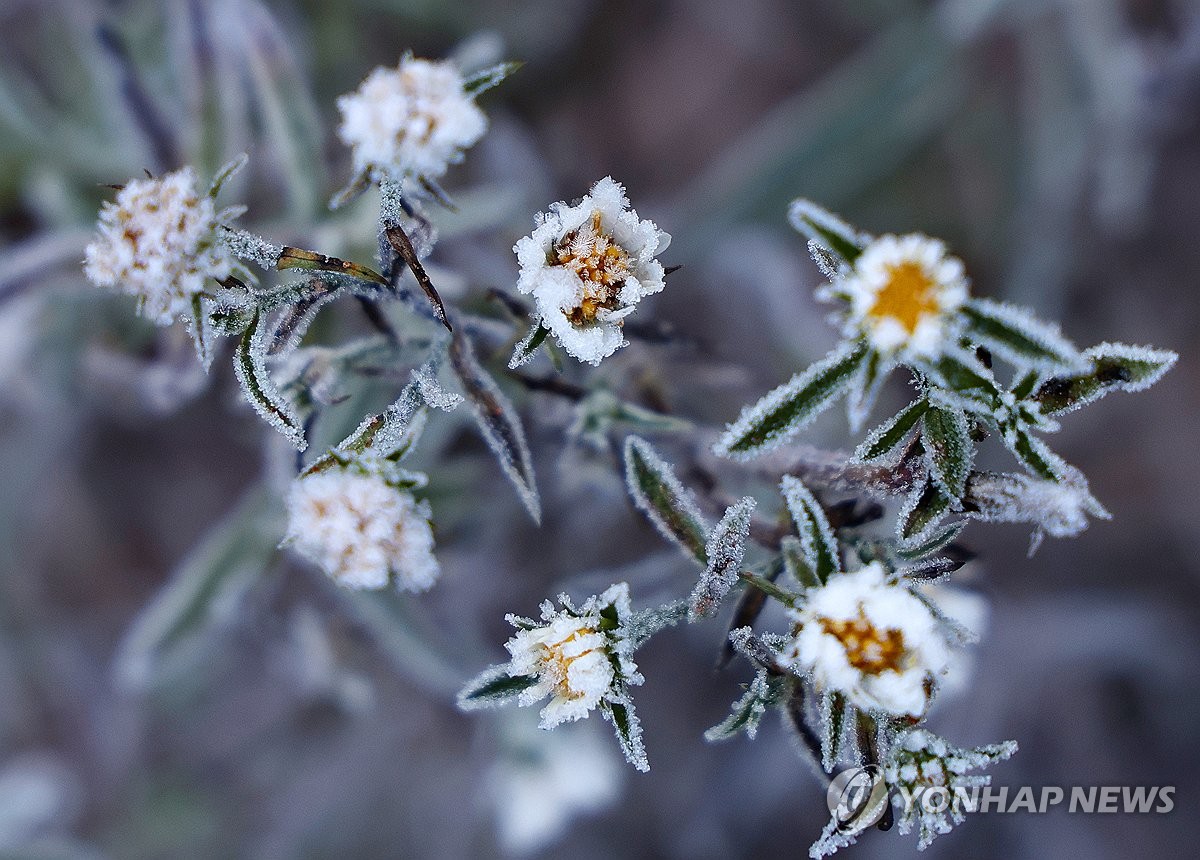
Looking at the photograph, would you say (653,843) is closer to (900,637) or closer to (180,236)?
(900,637)

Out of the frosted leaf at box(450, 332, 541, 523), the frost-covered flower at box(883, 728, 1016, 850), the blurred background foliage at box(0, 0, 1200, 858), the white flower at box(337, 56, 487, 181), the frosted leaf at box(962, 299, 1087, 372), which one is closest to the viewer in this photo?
the frosted leaf at box(962, 299, 1087, 372)

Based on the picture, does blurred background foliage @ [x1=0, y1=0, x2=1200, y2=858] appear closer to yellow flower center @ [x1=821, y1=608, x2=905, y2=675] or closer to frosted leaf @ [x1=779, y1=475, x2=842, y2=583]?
frosted leaf @ [x1=779, y1=475, x2=842, y2=583]

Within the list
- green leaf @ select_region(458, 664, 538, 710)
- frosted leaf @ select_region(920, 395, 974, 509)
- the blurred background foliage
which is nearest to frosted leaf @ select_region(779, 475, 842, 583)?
frosted leaf @ select_region(920, 395, 974, 509)

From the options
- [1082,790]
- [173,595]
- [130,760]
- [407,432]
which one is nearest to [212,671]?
[130,760]

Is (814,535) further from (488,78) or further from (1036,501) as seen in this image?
(488,78)

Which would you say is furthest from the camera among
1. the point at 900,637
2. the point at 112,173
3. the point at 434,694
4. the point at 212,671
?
the point at 212,671

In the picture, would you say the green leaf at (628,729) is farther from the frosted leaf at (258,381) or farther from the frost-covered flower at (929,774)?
the frosted leaf at (258,381)

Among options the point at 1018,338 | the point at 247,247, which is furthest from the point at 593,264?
the point at 1018,338

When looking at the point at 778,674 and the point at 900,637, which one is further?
the point at 778,674
